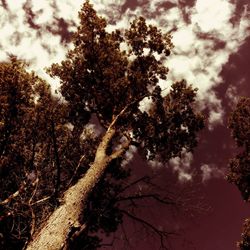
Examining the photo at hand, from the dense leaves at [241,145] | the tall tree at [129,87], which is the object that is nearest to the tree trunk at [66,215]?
the tall tree at [129,87]

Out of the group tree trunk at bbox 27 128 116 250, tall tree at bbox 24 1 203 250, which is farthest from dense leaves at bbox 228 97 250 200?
tree trunk at bbox 27 128 116 250

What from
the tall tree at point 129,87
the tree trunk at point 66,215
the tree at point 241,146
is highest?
the tree at point 241,146

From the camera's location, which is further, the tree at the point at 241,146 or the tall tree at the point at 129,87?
the tree at the point at 241,146

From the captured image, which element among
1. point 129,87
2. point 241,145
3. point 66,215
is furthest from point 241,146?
point 66,215

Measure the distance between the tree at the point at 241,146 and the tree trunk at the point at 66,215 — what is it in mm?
10564

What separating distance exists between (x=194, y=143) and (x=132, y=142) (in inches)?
131

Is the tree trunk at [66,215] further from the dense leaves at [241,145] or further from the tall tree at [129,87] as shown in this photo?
the dense leaves at [241,145]

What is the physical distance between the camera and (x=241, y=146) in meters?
17.1

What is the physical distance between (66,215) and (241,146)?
1289 centimetres

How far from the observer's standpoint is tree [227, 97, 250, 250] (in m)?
16.6

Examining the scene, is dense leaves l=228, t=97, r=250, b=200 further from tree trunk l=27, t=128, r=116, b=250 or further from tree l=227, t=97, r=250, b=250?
tree trunk l=27, t=128, r=116, b=250

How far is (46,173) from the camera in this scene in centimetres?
1253

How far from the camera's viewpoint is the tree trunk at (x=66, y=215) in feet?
18.7

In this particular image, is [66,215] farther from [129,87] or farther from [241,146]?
[241,146]
